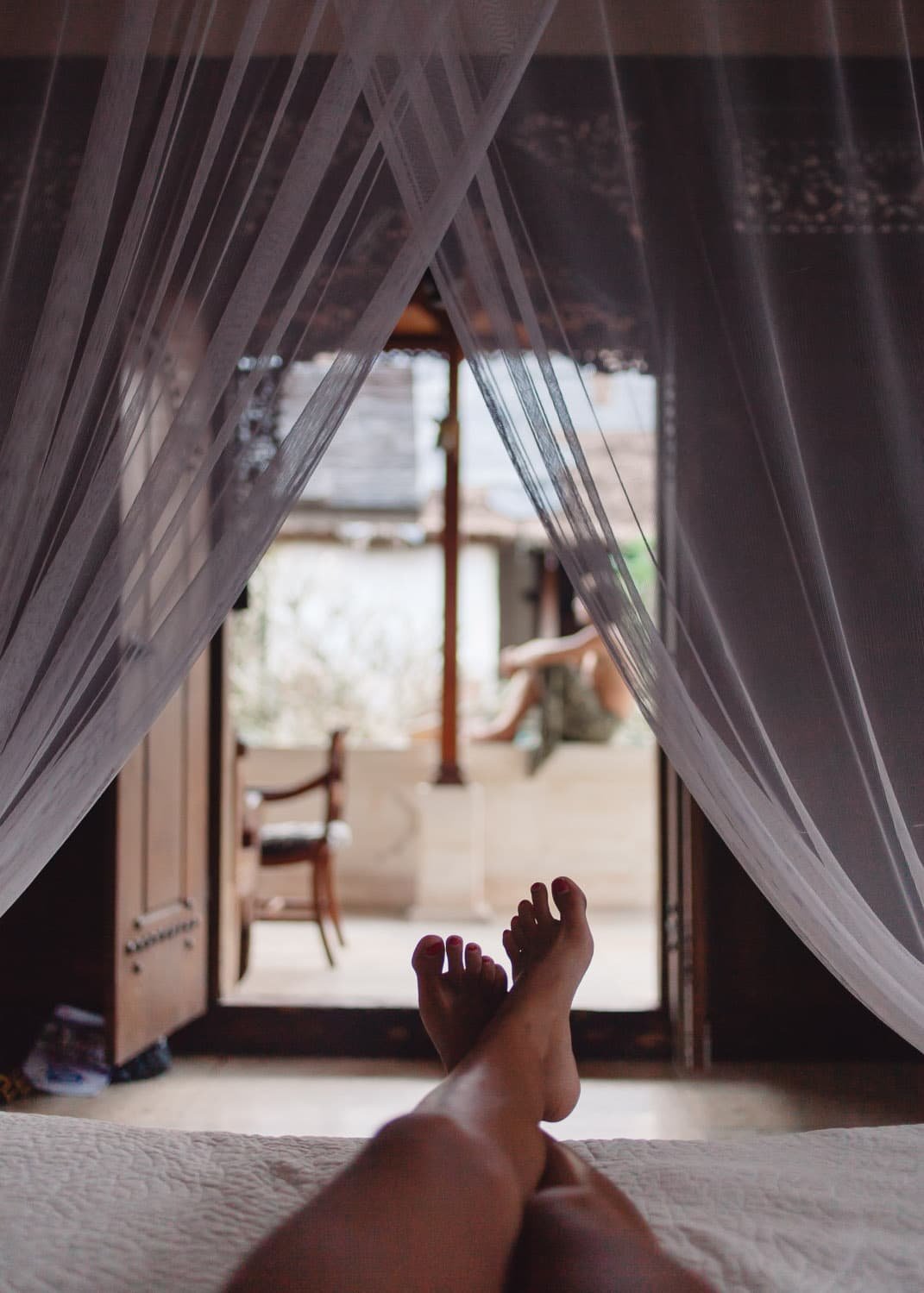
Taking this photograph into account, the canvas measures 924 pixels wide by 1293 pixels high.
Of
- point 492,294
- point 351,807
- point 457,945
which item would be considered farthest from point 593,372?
point 351,807

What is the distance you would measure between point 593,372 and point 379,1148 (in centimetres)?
119

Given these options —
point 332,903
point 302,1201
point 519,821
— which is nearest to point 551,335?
point 302,1201

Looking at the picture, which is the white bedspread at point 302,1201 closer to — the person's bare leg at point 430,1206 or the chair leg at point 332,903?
the person's bare leg at point 430,1206

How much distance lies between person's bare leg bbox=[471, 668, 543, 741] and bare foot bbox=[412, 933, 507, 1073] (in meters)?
3.82

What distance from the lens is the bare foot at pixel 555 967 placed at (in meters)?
1.39

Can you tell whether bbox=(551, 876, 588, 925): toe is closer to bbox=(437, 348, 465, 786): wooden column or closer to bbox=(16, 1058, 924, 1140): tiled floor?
bbox=(16, 1058, 924, 1140): tiled floor

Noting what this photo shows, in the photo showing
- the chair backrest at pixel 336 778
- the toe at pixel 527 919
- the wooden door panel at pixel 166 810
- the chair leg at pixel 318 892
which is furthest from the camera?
the chair backrest at pixel 336 778

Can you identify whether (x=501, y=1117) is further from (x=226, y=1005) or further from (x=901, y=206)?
(x=226, y=1005)

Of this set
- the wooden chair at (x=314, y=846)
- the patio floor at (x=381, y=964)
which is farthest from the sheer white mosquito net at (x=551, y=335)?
the wooden chair at (x=314, y=846)

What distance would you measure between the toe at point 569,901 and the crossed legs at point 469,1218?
0.49 metres

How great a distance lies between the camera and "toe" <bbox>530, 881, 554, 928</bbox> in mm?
1676

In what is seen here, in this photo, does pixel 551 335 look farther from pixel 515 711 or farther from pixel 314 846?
pixel 515 711

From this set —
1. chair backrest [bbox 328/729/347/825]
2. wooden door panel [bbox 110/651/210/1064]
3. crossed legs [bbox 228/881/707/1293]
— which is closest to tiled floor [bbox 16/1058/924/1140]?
wooden door panel [bbox 110/651/210/1064]

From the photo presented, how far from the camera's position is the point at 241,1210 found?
1.10 meters
